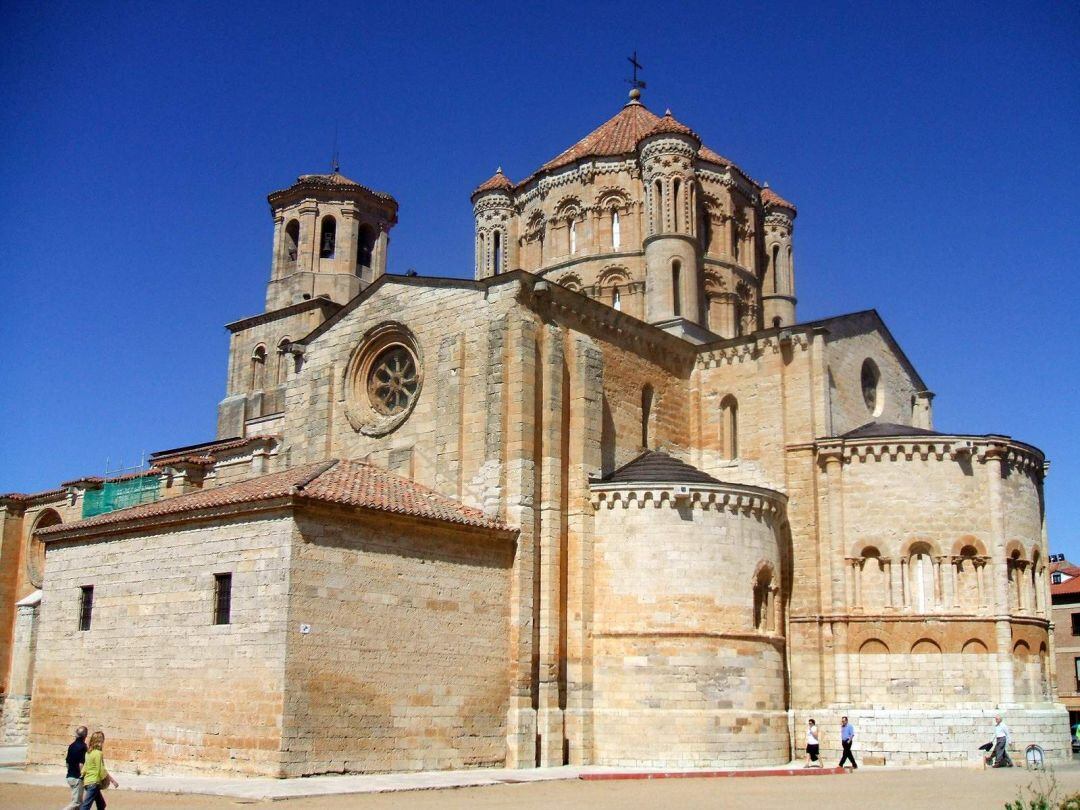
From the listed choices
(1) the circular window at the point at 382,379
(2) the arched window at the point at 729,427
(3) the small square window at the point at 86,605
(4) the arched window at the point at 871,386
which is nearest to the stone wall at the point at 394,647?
(1) the circular window at the point at 382,379

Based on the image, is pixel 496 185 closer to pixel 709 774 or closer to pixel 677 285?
pixel 677 285

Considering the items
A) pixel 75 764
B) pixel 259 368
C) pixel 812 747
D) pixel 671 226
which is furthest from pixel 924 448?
pixel 259 368

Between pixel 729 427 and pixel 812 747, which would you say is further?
pixel 729 427

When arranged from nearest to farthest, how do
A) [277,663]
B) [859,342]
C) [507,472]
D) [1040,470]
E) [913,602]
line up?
[277,663]
[507,472]
[913,602]
[1040,470]
[859,342]

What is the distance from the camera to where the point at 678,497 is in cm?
2142

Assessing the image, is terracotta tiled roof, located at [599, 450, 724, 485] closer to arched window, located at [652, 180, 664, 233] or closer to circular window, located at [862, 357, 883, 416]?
circular window, located at [862, 357, 883, 416]

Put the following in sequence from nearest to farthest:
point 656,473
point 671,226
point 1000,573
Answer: point 656,473
point 1000,573
point 671,226

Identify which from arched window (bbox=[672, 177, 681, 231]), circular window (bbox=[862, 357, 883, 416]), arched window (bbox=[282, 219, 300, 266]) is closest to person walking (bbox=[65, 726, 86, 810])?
circular window (bbox=[862, 357, 883, 416])

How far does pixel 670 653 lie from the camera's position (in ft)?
68.4

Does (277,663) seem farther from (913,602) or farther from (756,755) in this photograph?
(913,602)

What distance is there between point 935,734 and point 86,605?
668 inches

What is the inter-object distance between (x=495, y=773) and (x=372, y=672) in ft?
9.34

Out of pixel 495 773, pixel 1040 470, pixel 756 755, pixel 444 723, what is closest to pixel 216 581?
pixel 444 723

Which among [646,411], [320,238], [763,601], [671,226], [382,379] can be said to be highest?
[320,238]
